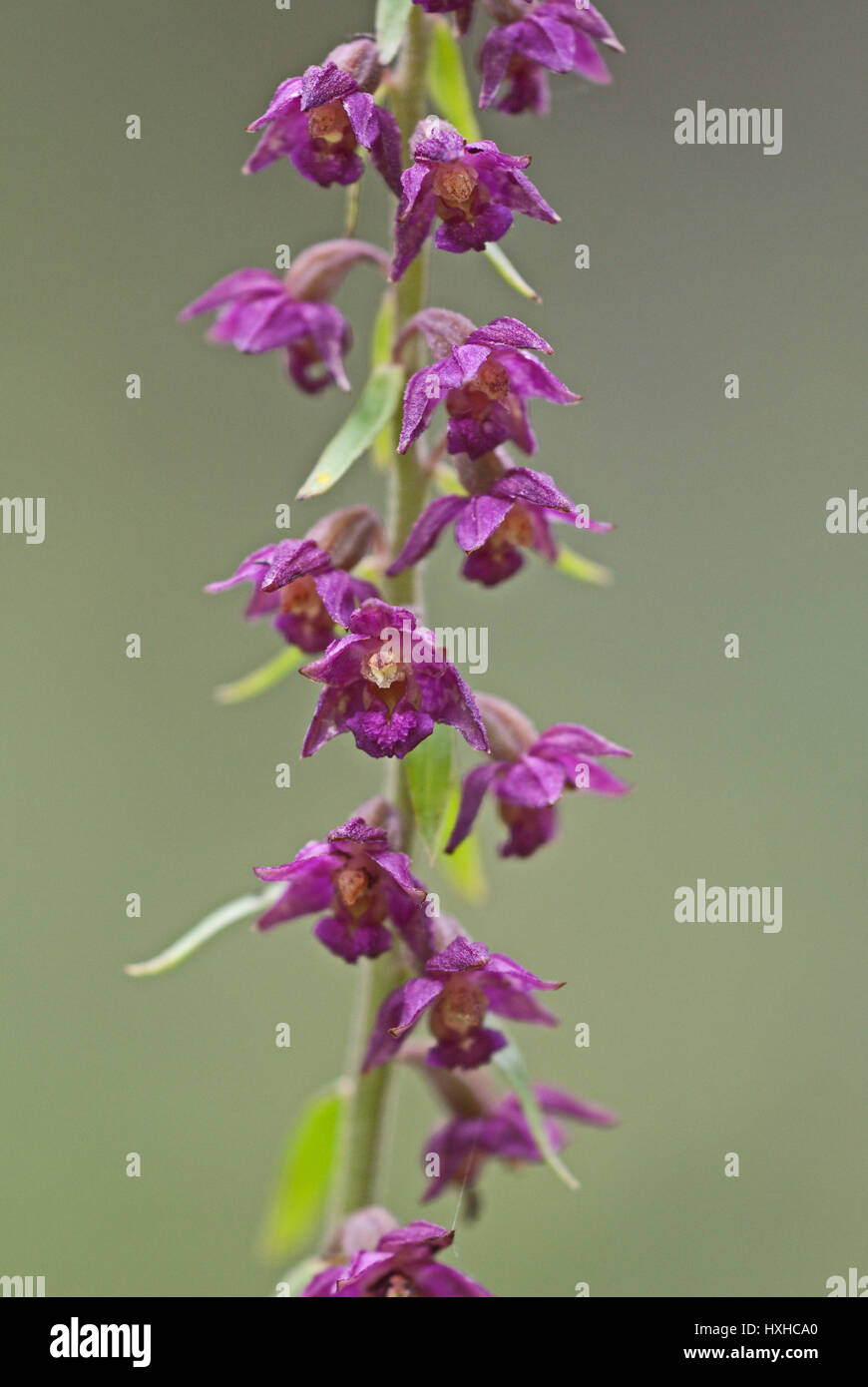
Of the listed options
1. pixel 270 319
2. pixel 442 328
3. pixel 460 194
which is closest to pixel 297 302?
pixel 270 319

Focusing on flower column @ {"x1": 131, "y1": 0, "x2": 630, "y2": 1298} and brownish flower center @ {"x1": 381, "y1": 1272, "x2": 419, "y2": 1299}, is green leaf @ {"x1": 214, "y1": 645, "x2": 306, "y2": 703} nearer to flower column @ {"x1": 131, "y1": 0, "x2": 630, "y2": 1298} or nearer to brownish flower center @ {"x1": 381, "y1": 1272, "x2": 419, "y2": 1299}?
flower column @ {"x1": 131, "y1": 0, "x2": 630, "y2": 1298}

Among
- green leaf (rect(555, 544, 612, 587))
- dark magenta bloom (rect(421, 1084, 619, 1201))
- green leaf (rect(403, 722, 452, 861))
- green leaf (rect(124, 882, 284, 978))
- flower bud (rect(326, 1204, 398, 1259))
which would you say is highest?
green leaf (rect(555, 544, 612, 587))

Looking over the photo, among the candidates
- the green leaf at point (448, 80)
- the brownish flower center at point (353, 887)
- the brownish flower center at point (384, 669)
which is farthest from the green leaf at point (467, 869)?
the green leaf at point (448, 80)

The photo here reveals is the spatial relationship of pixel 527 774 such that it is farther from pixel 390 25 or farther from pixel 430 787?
pixel 390 25

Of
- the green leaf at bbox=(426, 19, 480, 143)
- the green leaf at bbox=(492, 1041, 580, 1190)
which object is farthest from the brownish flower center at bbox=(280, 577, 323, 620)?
the green leaf at bbox=(426, 19, 480, 143)

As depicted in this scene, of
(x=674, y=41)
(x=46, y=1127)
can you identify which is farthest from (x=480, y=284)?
(x=46, y=1127)
